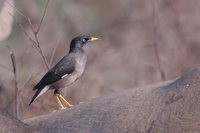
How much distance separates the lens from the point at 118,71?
1920 cm

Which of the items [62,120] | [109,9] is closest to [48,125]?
[62,120]

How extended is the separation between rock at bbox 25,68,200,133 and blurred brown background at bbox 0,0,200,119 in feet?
12.0

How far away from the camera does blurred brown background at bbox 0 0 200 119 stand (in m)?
14.0

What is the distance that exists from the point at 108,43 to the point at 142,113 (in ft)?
42.5

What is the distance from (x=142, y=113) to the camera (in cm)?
833

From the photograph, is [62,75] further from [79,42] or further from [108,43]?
[108,43]

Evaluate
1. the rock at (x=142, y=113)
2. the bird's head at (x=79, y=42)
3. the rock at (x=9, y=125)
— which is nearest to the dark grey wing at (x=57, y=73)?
the bird's head at (x=79, y=42)

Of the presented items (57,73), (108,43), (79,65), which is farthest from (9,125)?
(108,43)

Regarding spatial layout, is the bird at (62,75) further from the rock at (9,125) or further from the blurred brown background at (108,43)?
the rock at (9,125)

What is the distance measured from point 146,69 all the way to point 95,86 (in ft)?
11.2

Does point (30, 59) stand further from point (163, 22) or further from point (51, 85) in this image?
point (51, 85)

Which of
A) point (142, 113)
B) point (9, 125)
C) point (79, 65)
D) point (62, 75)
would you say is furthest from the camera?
point (79, 65)

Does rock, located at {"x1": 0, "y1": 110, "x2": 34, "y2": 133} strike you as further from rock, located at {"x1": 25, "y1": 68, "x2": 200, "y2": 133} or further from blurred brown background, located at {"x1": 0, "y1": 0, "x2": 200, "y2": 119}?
blurred brown background, located at {"x1": 0, "y1": 0, "x2": 200, "y2": 119}

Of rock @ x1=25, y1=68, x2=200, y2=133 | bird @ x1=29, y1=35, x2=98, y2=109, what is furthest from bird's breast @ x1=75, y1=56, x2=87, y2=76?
rock @ x1=25, y1=68, x2=200, y2=133
